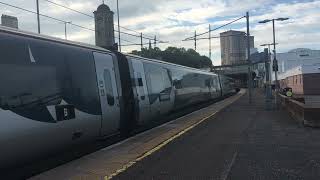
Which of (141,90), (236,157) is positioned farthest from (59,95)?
(141,90)

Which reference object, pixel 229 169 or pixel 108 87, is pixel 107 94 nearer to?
pixel 108 87

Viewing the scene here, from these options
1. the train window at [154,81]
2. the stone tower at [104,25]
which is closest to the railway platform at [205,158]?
the train window at [154,81]

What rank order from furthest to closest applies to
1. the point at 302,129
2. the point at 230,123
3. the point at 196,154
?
the point at 230,123
the point at 302,129
the point at 196,154

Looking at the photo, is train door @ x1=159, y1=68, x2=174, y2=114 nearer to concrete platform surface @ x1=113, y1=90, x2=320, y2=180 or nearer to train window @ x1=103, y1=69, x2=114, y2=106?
concrete platform surface @ x1=113, y1=90, x2=320, y2=180

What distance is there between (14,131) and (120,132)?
7547 millimetres

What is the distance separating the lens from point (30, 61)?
10445 millimetres

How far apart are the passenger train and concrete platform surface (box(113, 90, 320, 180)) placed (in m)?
1.90

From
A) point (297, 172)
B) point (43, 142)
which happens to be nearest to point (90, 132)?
point (43, 142)

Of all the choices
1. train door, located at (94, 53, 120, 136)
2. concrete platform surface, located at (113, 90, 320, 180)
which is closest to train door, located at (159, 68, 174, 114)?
concrete platform surface, located at (113, 90, 320, 180)

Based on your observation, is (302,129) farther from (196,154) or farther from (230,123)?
(196,154)

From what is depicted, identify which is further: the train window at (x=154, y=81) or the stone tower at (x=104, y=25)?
the stone tower at (x=104, y=25)

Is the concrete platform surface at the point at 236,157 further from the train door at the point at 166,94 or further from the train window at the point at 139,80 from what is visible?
the train door at the point at 166,94

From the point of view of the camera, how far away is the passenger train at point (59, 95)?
9602mm

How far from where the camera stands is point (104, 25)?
182ft
